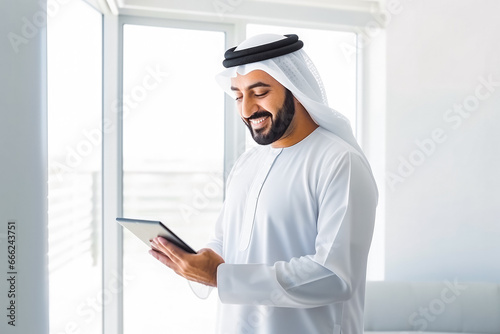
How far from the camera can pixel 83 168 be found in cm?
225

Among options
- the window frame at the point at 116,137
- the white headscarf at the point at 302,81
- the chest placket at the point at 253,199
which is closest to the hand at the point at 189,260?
the chest placket at the point at 253,199

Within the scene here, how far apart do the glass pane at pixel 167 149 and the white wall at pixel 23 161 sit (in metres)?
1.81

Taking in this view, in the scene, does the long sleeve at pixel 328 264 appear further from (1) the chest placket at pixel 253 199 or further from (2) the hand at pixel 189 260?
(1) the chest placket at pixel 253 199

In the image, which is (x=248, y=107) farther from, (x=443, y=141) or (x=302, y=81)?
(x=443, y=141)

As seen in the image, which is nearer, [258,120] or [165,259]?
[165,259]

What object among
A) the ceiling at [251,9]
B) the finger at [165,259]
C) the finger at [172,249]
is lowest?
the finger at [165,259]

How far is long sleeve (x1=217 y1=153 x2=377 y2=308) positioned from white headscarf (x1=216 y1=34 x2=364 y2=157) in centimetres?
18

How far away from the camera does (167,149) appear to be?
2707 mm

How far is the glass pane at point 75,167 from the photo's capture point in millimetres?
1831

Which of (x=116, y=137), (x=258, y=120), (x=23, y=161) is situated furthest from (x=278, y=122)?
(x=116, y=137)

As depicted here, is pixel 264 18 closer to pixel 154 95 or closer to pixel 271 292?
pixel 154 95

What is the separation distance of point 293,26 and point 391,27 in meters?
0.62

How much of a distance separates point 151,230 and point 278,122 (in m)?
0.51

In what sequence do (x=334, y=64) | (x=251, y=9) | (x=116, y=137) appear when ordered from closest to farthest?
(x=116, y=137) < (x=251, y=9) < (x=334, y=64)
